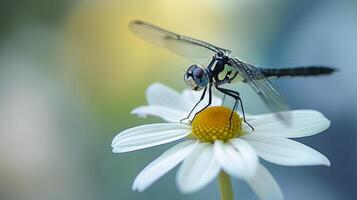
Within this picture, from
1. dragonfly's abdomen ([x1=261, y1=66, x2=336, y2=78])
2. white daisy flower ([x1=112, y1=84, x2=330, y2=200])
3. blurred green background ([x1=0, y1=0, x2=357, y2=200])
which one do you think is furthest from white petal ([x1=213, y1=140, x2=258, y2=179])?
blurred green background ([x1=0, y1=0, x2=357, y2=200])

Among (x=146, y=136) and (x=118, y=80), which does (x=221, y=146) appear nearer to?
(x=146, y=136)

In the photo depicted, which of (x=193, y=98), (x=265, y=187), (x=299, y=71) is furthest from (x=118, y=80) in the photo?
(x=265, y=187)

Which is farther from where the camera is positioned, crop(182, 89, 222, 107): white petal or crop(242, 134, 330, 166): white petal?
crop(182, 89, 222, 107): white petal

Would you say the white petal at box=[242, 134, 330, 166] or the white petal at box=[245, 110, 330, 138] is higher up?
the white petal at box=[245, 110, 330, 138]

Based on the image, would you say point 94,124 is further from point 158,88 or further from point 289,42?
point 158,88

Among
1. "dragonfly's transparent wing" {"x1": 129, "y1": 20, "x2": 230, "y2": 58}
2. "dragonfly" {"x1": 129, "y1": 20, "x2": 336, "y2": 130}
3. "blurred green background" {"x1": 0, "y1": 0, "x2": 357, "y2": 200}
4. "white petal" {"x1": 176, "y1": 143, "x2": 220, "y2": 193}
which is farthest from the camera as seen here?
"blurred green background" {"x1": 0, "y1": 0, "x2": 357, "y2": 200}

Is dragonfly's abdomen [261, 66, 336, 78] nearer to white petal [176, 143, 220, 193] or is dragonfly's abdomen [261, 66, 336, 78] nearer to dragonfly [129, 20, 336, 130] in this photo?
dragonfly [129, 20, 336, 130]
